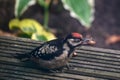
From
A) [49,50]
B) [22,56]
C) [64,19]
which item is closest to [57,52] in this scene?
[49,50]

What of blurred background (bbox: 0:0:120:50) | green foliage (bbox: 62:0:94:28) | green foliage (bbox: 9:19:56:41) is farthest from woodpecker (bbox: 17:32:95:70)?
blurred background (bbox: 0:0:120:50)

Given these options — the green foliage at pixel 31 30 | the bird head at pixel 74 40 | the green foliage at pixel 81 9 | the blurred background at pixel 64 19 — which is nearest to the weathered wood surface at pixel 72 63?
the bird head at pixel 74 40

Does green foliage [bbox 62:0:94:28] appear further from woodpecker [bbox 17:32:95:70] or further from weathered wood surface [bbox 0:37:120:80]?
woodpecker [bbox 17:32:95:70]

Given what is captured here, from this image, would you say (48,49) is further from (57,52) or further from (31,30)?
(31,30)

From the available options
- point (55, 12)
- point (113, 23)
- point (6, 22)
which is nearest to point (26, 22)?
point (6, 22)

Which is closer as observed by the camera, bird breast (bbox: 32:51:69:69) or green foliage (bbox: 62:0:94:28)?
bird breast (bbox: 32:51:69:69)
